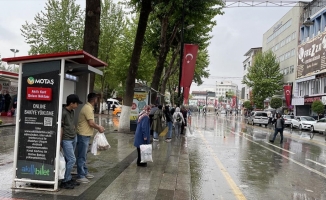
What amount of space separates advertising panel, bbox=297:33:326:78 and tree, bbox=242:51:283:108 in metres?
7.26

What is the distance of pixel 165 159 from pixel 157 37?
54.2 feet

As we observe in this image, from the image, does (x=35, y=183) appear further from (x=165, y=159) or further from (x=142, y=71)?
(x=142, y=71)

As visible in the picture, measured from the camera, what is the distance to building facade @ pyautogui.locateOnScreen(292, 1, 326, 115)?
39438 millimetres

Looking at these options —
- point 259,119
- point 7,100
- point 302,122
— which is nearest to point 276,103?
point 259,119

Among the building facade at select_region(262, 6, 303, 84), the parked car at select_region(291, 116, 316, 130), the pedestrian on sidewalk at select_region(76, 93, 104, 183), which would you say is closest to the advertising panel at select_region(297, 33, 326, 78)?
the building facade at select_region(262, 6, 303, 84)

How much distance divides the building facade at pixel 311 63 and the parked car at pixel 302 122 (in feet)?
16.2

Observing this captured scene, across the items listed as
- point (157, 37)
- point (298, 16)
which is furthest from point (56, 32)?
point (298, 16)

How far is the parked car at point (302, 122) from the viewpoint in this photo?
31250mm

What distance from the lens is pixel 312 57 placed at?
138 ft

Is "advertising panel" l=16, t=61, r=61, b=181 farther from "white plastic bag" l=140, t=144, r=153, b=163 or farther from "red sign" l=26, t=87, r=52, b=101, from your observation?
"white plastic bag" l=140, t=144, r=153, b=163

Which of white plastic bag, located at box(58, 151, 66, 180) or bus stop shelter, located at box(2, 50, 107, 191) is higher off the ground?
bus stop shelter, located at box(2, 50, 107, 191)

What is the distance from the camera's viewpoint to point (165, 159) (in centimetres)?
961

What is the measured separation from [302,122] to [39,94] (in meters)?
31.0

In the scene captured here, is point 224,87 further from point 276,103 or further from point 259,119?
point 259,119
